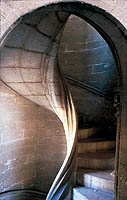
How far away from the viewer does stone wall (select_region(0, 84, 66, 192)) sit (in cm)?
290

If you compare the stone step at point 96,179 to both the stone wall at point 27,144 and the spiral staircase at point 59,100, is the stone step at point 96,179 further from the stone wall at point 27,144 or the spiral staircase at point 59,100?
the stone wall at point 27,144

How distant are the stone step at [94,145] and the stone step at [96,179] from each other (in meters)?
0.36

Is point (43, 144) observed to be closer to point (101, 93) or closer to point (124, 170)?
point (101, 93)

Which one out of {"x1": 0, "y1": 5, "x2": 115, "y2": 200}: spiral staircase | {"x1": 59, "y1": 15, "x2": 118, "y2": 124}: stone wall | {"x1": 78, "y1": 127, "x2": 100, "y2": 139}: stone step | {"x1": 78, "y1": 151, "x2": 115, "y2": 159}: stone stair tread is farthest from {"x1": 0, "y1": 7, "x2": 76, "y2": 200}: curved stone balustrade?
{"x1": 59, "y1": 15, "x2": 118, "y2": 124}: stone wall

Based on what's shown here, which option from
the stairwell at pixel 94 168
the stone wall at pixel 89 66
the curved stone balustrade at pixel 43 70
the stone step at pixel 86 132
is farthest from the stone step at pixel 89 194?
the stone wall at pixel 89 66

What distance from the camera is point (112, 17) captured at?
990 mm

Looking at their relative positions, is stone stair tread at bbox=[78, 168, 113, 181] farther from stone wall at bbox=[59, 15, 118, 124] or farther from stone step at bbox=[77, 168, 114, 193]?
stone wall at bbox=[59, 15, 118, 124]

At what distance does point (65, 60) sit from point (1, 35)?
339 centimetres

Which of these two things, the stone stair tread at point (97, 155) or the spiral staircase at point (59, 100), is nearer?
the spiral staircase at point (59, 100)

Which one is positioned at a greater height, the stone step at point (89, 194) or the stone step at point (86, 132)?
the stone step at point (86, 132)

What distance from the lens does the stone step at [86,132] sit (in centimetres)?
307

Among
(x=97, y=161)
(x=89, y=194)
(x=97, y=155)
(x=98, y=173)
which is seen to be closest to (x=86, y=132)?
(x=97, y=155)

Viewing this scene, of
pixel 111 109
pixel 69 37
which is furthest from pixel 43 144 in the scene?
pixel 69 37

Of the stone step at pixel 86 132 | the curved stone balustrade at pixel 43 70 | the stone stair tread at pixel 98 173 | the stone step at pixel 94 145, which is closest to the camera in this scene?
the curved stone balustrade at pixel 43 70
